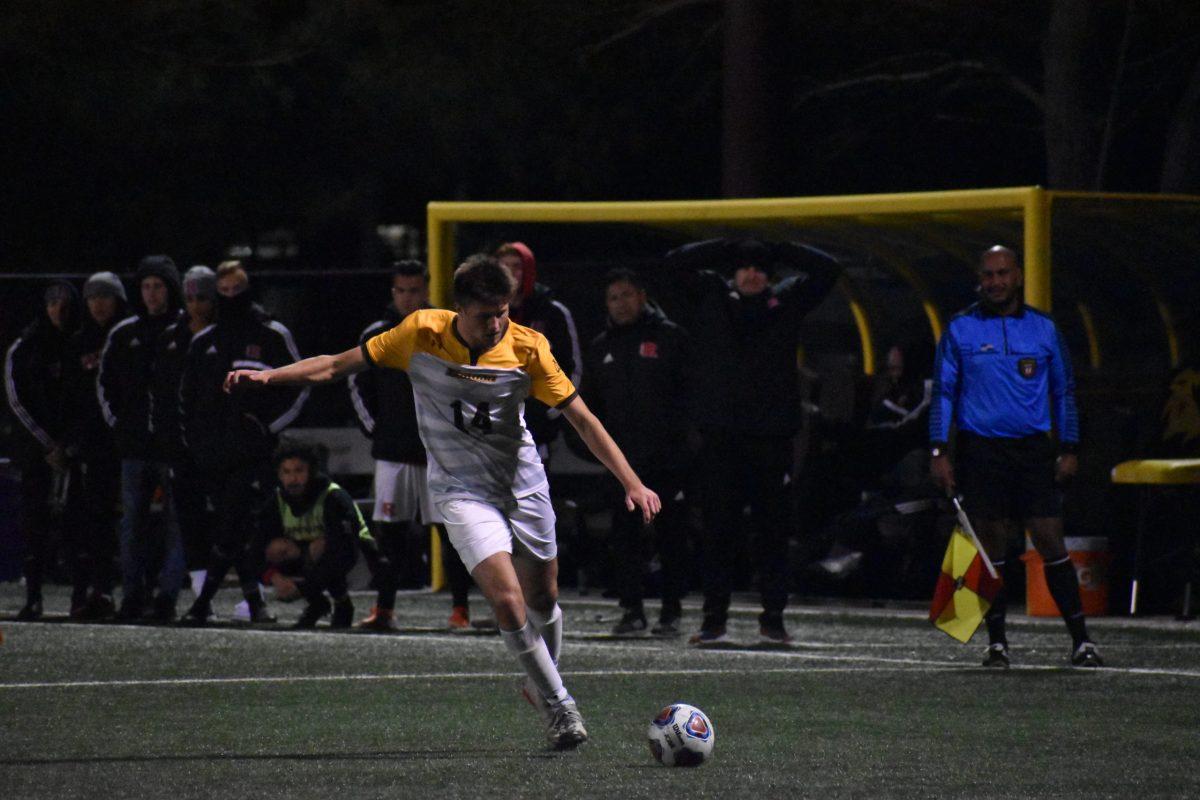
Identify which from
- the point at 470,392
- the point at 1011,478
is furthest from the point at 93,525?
the point at 470,392

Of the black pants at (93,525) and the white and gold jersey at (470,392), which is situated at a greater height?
the white and gold jersey at (470,392)

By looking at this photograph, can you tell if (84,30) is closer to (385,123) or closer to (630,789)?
(385,123)

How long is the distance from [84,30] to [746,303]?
11.0 meters

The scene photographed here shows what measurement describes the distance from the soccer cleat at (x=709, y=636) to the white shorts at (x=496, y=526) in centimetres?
345

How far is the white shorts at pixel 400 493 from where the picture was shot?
1268 cm

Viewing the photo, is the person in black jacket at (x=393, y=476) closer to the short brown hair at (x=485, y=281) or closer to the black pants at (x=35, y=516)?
the black pants at (x=35, y=516)

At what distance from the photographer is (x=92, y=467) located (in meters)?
13.5

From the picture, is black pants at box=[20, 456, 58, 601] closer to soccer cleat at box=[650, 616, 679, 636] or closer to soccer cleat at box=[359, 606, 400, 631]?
soccer cleat at box=[359, 606, 400, 631]

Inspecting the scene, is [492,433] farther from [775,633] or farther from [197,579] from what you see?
[197,579]

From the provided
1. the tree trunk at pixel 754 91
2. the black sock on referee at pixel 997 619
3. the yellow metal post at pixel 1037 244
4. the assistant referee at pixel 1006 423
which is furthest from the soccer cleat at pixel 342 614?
the tree trunk at pixel 754 91

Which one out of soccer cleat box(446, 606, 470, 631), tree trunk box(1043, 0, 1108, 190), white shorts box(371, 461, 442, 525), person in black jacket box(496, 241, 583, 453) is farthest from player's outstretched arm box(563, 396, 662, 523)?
tree trunk box(1043, 0, 1108, 190)

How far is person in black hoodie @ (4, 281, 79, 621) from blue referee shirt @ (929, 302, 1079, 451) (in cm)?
545

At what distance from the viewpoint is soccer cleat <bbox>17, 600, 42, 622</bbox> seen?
13398mm

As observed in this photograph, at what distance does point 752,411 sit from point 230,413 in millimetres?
3018
